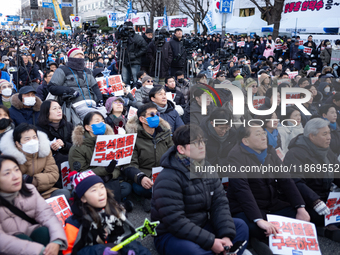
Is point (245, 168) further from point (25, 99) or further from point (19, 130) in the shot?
point (25, 99)

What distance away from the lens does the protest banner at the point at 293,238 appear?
2.58 metres

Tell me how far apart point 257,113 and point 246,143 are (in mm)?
1145

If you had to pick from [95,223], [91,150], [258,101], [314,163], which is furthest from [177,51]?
[95,223]

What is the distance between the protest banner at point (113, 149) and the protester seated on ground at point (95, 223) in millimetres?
910

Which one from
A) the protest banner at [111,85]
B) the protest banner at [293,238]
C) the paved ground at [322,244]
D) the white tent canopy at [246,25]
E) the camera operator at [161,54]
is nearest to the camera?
the protest banner at [293,238]

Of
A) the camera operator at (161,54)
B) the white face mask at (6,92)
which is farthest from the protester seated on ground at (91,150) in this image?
the camera operator at (161,54)

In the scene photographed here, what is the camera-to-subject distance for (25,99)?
4.09 meters

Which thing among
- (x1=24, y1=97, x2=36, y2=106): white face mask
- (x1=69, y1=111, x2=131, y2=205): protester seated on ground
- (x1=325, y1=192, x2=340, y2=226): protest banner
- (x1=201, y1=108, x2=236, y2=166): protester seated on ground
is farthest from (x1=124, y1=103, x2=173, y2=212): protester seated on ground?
(x1=325, y1=192, x2=340, y2=226): protest banner

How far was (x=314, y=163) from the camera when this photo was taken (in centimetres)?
319

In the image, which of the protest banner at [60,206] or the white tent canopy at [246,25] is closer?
the protest banner at [60,206]

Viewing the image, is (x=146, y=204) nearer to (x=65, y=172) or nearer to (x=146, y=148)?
(x=146, y=148)

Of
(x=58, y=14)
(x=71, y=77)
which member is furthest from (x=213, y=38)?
(x=58, y=14)

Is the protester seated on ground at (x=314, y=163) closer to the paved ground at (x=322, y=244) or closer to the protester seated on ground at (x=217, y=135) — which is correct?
the paved ground at (x=322, y=244)

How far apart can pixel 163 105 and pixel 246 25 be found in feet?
72.5
